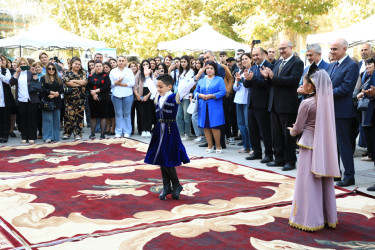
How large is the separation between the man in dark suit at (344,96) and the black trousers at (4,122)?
7.56m

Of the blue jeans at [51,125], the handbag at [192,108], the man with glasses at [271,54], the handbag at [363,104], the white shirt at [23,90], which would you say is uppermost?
the man with glasses at [271,54]

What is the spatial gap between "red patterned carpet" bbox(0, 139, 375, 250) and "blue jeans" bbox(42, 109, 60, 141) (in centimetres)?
245

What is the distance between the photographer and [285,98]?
309 inches

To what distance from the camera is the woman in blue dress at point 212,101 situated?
9.34m

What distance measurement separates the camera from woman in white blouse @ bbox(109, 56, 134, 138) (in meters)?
11.8

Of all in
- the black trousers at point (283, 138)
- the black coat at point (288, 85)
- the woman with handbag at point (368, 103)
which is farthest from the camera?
the black trousers at point (283, 138)

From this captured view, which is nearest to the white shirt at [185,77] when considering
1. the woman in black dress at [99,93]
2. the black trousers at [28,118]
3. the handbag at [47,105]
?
the woman in black dress at [99,93]

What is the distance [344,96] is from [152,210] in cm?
312

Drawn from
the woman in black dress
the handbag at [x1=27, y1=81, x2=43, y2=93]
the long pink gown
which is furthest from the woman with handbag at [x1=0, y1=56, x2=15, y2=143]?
the long pink gown

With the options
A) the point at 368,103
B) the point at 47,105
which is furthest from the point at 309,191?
the point at 47,105

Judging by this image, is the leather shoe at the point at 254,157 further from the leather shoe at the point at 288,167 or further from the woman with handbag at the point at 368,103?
the woman with handbag at the point at 368,103

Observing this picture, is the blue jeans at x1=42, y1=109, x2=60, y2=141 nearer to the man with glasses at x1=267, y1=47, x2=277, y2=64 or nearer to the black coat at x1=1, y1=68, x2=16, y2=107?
the black coat at x1=1, y1=68, x2=16, y2=107

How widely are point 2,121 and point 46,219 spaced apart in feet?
21.9

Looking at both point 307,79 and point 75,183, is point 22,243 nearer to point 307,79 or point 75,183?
point 75,183
